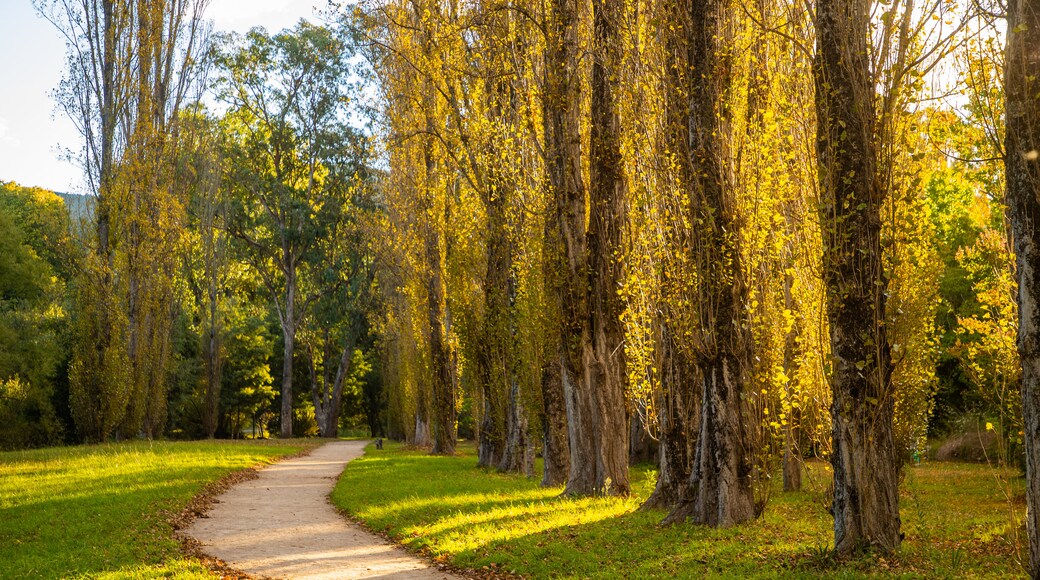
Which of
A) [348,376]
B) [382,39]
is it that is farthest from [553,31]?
[348,376]

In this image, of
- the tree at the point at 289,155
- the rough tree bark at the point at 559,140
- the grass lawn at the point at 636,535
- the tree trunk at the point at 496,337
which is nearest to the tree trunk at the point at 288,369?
the tree at the point at 289,155

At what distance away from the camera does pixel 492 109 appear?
1972 centimetres

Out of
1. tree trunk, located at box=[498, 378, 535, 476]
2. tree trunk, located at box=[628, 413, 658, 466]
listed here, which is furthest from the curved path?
tree trunk, located at box=[628, 413, 658, 466]

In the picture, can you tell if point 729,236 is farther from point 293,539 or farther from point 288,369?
point 288,369

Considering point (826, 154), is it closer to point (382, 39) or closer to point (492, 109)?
point (492, 109)

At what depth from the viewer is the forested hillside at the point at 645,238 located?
7.79m

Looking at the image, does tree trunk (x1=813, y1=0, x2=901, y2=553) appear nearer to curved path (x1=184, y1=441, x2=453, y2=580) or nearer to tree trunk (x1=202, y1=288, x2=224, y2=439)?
curved path (x1=184, y1=441, x2=453, y2=580)

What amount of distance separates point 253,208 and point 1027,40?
134ft

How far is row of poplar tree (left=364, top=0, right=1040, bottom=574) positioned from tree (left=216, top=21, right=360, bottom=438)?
2022cm

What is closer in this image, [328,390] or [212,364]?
[212,364]

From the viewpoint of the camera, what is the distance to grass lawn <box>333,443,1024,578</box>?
25.3 ft

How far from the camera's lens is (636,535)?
9.89 meters

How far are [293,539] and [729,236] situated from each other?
6.72 metres

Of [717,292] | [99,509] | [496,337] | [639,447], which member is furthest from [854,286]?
[639,447]
